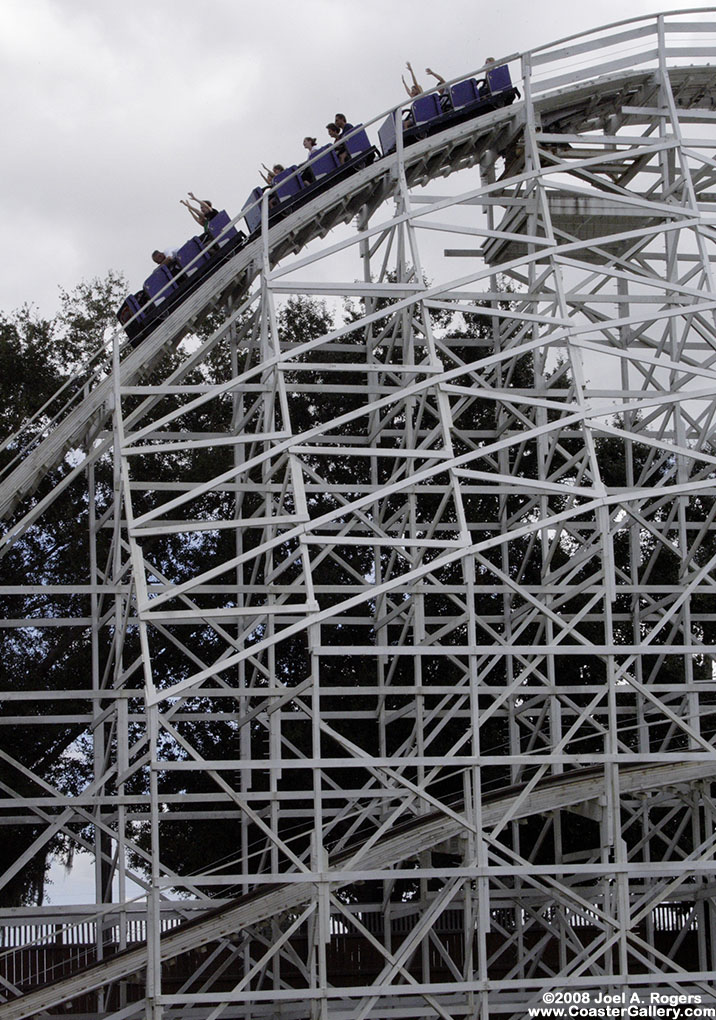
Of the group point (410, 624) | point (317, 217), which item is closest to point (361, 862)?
point (410, 624)

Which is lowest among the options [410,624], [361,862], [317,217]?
[361,862]

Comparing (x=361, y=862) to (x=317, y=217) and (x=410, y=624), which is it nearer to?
(x=410, y=624)

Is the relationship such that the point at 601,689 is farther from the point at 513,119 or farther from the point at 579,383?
the point at 513,119

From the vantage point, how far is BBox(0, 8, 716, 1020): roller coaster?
688 inches

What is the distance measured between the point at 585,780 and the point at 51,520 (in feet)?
51.8

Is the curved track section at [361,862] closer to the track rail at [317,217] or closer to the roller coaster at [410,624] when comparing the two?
the roller coaster at [410,624]

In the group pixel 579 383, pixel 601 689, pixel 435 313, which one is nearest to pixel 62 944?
pixel 601 689

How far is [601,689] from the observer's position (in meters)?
18.3

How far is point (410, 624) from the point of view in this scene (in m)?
21.6

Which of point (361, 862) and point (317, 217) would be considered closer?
point (361, 862)

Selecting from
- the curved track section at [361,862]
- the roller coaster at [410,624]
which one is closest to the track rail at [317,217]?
the roller coaster at [410,624]

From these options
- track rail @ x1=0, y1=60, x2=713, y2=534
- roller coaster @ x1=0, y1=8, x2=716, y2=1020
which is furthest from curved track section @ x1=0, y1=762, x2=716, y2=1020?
track rail @ x1=0, y1=60, x2=713, y2=534

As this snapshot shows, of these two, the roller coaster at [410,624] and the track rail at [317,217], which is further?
the track rail at [317,217]

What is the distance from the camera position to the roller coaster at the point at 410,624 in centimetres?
1748
